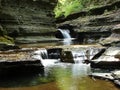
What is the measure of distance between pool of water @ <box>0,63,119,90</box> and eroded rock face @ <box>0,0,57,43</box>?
9287 millimetres

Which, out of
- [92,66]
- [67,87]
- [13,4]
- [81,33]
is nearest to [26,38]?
[13,4]

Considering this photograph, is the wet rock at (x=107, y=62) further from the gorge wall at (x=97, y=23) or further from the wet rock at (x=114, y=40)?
the gorge wall at (x=97, y=23)

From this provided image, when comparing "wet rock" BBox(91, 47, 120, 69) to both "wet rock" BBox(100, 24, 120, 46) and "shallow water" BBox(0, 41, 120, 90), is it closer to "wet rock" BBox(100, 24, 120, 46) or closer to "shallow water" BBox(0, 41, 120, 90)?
"shallow water" BBox(0, 41, 120, 90)

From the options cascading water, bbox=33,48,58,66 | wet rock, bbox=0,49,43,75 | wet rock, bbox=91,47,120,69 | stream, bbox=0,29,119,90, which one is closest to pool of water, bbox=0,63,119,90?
stream, bbox=0,29,119,90

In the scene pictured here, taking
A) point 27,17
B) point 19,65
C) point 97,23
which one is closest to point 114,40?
point 19,65

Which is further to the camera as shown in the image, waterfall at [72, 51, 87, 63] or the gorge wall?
the gorge wall

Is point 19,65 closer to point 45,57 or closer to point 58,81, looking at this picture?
point 58,81

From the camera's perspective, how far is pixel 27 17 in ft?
73.0

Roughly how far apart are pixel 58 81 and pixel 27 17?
43.1ft

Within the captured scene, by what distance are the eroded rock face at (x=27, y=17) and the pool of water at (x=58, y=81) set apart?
9.29 meters

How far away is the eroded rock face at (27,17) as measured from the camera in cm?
2045

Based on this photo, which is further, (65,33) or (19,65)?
(65,33)

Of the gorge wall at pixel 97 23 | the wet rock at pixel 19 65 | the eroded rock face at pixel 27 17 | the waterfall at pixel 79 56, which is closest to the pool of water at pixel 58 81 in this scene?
the wet rock at pixel 19 65

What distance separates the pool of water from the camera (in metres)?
8.93
